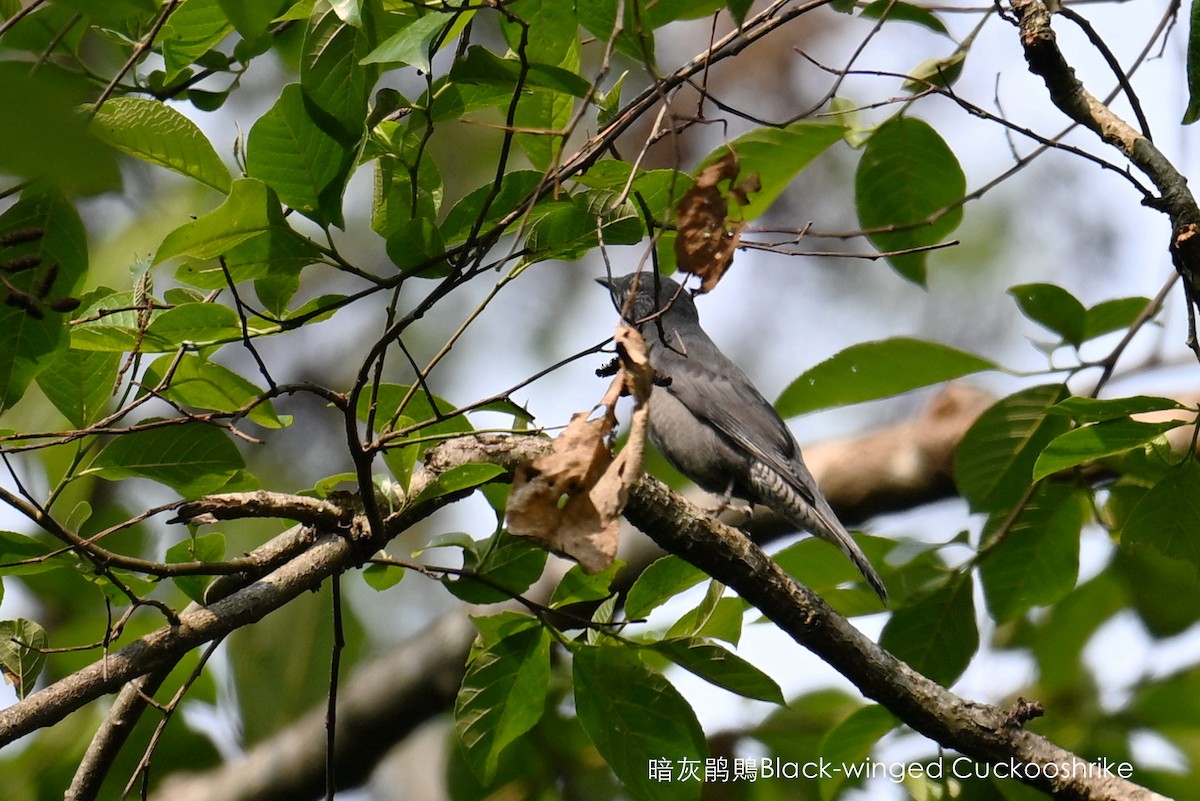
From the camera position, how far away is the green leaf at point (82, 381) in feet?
7.59

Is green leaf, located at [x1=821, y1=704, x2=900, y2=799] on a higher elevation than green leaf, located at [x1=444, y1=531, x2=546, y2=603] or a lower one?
lower

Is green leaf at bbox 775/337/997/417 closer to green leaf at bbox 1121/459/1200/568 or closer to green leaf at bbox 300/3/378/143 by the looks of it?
green leaf at bbox 1121/459/1200/568

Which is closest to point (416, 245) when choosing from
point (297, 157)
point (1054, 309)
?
point (297, 157)

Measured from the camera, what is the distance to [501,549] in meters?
2.38

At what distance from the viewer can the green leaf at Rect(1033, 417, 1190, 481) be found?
2.41m

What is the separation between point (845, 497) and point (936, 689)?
272 centimetres

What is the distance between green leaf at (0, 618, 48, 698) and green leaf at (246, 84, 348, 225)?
1197 mm

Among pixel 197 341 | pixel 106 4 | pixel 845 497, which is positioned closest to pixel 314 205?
pixel 197 341

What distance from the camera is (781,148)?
304cm

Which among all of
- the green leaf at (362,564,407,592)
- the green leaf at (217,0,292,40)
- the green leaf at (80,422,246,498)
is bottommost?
the green leaf at (362,564,407,592)

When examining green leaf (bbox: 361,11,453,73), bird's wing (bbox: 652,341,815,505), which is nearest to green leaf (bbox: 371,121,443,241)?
green leaf (bbox: 361,11,453,73)

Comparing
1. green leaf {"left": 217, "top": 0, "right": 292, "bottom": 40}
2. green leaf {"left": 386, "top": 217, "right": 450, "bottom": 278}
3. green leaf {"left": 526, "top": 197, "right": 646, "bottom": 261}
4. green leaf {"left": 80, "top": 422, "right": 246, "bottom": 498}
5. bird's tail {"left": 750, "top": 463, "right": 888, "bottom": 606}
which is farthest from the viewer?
bird's tail {"left": 750, "top": 463, "right": 888, "bottom": 606}

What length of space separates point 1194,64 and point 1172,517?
1.16m

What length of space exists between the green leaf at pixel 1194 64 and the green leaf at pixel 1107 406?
2.27 feet
